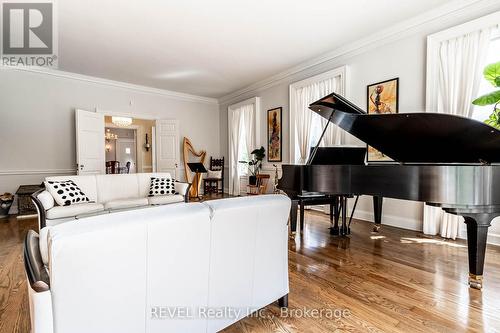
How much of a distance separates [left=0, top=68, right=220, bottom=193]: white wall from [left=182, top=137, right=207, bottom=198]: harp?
156 centimetres

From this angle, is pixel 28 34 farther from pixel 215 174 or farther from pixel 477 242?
pixel 477 242

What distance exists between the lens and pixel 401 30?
354 cm

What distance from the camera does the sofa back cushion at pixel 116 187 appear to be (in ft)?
12.6

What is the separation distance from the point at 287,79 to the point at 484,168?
Result: 4.37 m

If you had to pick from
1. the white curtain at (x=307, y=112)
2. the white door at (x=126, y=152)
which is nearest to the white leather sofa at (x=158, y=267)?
the white curtain at (x=307, y=112)

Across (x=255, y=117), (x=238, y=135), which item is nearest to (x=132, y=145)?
(x=238, y=135)

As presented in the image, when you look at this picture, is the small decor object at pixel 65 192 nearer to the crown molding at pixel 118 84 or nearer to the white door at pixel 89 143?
the white door at pixel 89 143

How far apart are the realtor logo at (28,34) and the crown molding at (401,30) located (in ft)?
13.4

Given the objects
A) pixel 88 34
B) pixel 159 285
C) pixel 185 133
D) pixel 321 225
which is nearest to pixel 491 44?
pixel 321 225

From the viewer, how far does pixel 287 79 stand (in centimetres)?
548

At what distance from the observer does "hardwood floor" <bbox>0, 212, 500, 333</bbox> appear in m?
1.51

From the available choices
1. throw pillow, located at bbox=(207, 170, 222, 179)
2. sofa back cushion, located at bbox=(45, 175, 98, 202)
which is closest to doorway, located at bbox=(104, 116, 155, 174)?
throw pillow, located at bbox=(207, 170, 222, 179)

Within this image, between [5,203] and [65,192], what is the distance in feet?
7.93

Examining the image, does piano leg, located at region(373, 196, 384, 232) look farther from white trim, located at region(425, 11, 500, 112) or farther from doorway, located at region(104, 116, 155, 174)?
doorway, located at region(104, 116, 155, 174)
